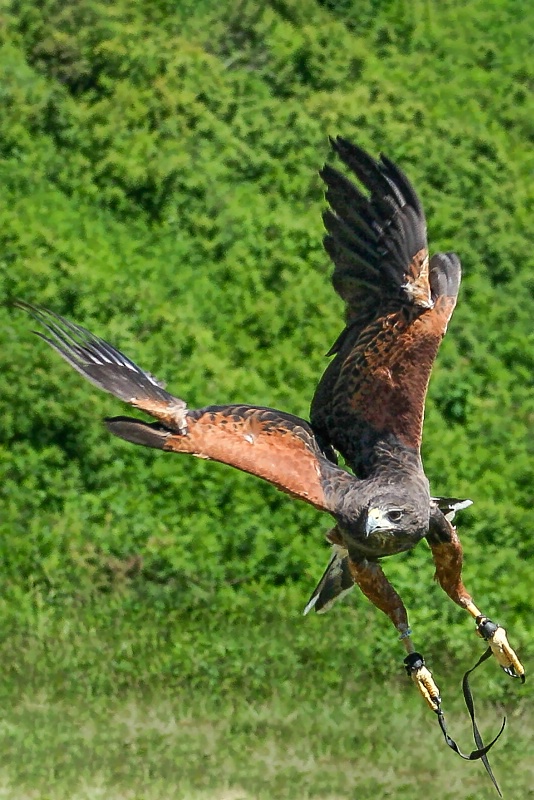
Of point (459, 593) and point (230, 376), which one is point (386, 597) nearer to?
point (459, 593)

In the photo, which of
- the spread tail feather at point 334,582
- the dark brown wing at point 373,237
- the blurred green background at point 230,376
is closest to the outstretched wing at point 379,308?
the dark brown wing at point 373,237

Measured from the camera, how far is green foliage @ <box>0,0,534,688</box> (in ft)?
36.9

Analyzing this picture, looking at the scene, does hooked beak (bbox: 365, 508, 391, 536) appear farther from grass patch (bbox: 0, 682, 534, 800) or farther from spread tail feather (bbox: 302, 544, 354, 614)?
grass patch (bbox: 0, 682, 534, 800)

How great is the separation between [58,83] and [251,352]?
3859 mm

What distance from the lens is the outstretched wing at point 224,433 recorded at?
6.79 metres

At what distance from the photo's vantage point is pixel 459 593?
7285 millimetres

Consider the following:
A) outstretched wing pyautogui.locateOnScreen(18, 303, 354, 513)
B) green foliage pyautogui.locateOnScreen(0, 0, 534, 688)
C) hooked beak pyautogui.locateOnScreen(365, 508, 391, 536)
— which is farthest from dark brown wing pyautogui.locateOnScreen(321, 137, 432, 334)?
green foliage pyautogui.locateOnScreen(0, 0, 534, 688)

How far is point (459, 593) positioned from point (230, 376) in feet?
17.0

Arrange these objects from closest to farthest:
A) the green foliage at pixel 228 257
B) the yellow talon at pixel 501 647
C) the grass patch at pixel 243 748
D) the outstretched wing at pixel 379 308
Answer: the yellow talon at pixel 501 647
the outstretched wing at pixel 379 308
the grass patch at pixel 243 748
the green foliage at pixel 228 257

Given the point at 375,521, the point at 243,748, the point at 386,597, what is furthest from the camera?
the point at 243,748

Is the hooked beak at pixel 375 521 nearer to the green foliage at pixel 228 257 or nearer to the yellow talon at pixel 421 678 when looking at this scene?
the yellow talon at pixel 421 678

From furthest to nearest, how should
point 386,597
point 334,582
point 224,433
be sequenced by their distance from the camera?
point 334,582, point 224,433, point 386,597

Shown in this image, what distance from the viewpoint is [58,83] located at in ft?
47.9

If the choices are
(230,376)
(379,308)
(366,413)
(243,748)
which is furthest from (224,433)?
(230,376)
